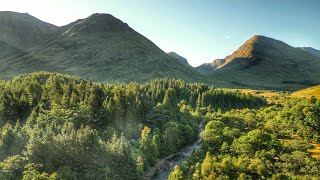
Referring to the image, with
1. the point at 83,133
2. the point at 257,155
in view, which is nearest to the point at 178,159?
the point at 257,155

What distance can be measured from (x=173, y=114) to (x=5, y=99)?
79.9 m

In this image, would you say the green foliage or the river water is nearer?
the green foliage

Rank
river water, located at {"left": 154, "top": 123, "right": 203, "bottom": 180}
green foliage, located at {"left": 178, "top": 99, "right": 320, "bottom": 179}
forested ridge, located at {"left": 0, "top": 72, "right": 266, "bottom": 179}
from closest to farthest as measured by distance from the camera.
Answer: forested ridge, located at {"left": 0, "top": 72, "right": 266, "bottom": 179} < green foliage, located at {"left": 178, "top": 99, "right": 320, "bottom": 179} < river water, located at {"left": 154, "top": 123, "right": 203, "bottom": 180}

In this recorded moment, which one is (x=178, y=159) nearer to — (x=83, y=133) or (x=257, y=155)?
(x=257, y=155)

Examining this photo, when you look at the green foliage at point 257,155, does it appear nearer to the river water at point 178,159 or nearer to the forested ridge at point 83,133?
the river water at point 178,159

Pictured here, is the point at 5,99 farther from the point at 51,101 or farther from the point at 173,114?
the point at 173,114

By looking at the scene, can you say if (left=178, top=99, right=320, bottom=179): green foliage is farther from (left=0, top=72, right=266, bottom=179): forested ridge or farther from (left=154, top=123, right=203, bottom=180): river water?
(left=0, top=72, right=266, bottom=179): forested ridge

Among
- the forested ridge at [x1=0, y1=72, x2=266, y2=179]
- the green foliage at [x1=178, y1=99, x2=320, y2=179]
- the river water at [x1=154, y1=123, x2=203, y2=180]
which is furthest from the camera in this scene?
the river water at [x1=154, y1=123, x2=203, y2=180]

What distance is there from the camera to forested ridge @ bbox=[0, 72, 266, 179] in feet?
245

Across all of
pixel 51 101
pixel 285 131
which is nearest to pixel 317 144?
pixel 285 131

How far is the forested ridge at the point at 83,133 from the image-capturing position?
74625 millimetres

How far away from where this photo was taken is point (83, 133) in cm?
8069

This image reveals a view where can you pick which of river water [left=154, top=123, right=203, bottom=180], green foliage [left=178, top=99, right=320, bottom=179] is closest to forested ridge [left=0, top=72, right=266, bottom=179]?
river water [left=154, top=123, right=203, bottom=180]

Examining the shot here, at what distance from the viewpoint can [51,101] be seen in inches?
4904
